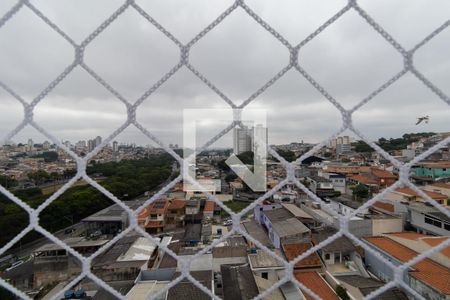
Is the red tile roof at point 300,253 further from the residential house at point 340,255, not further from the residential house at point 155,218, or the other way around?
the residential house at point 155,218

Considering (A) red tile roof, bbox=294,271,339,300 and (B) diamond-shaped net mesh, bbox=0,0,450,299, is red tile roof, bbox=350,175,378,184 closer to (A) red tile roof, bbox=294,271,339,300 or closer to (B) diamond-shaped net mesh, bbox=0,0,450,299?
(A) red tile roof, bbox=294,271,339,300

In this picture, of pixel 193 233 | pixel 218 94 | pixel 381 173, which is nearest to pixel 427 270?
pixel 218 94

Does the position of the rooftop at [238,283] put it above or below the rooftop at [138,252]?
above

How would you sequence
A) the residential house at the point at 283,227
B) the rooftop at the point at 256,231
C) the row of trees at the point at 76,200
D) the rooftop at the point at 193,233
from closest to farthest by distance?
the residential house at the point at 283,227
the rooftop at the point at 256,231
the row of trees at the point at 76,200
the rooftop at the point at 193,233

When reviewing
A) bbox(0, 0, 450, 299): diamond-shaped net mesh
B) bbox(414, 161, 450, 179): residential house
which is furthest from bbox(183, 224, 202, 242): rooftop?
bbox(414, 161, 450, 179): residential house

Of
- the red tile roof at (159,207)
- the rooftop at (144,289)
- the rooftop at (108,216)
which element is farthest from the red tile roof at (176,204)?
the rooftop at (144,289)

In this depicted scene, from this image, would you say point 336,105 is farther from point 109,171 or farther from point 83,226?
point 83,226
